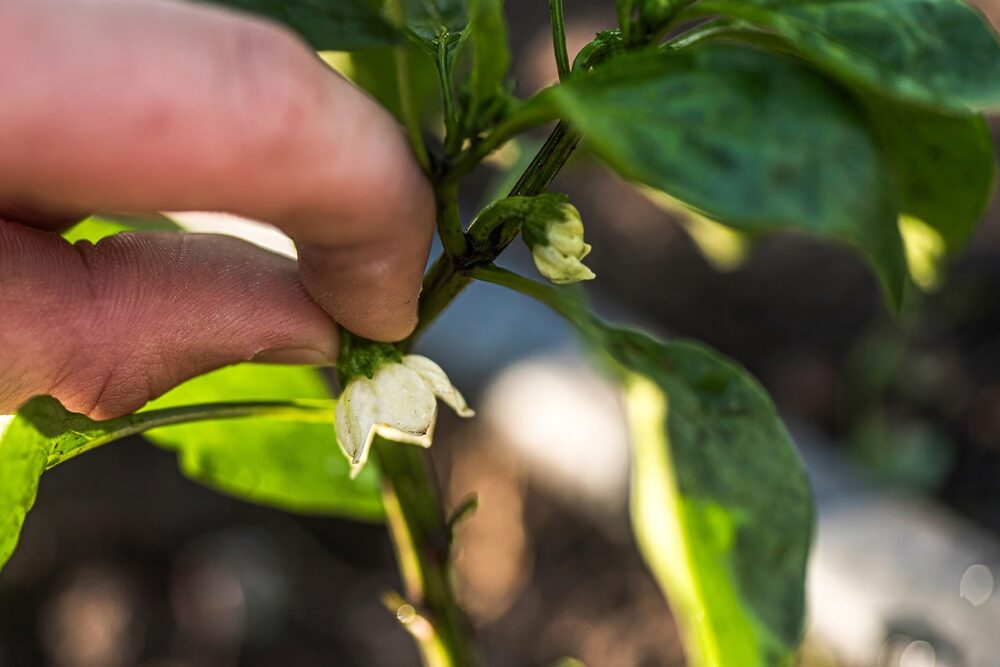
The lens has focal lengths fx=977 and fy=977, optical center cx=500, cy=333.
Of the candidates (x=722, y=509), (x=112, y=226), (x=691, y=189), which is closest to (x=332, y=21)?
(x=691, y=189)

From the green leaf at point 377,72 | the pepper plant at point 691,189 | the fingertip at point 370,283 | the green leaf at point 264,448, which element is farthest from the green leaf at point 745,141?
the green leaf at point 264,448

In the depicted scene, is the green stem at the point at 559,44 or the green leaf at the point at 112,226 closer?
the green stem at the point at 559,44

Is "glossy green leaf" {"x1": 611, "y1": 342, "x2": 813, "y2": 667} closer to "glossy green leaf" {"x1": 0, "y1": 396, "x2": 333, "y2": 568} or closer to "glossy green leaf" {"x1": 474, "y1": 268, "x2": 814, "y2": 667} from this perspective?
"glossy green leaf" {"x1": 474, "y1": 268, "x2": 814, "y2": 667}

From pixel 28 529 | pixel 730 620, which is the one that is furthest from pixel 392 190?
pixel 28 529

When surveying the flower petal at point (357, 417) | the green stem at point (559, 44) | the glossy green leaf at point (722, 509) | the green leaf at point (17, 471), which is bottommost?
the glossy green leaf at point (722, 509)

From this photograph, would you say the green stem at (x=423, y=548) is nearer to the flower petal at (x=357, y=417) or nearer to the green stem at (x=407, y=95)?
the flower petal at (x=357, y=417)

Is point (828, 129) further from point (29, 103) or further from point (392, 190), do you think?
point (29, 103)
